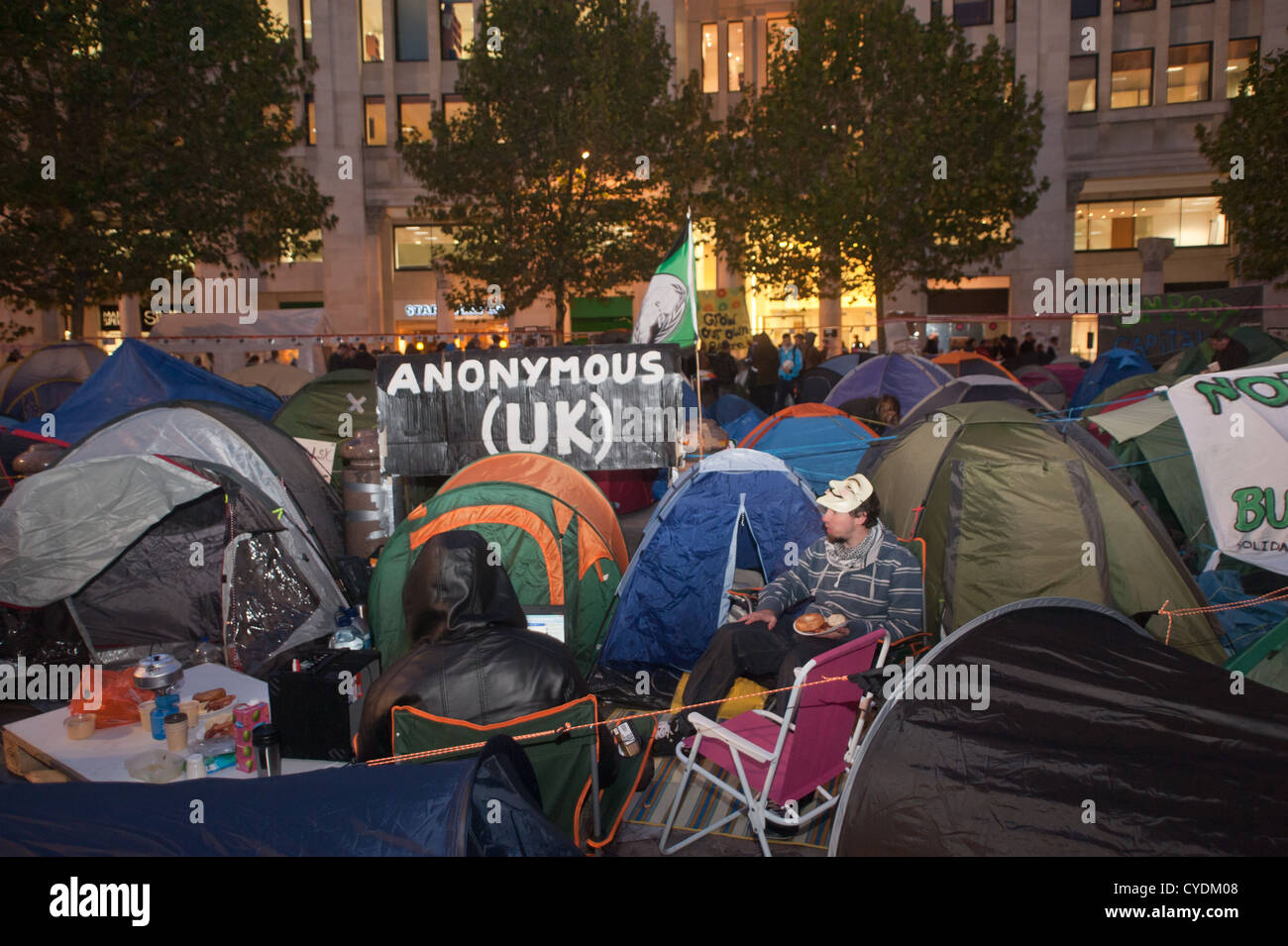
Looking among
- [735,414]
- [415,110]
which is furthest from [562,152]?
[415,110]

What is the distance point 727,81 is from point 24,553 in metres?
30.2

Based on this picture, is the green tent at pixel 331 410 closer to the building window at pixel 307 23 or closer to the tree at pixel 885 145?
the tree at pixel 885 145

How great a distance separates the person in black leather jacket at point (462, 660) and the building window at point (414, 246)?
30590mm

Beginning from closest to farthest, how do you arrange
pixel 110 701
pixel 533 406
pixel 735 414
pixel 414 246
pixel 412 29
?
pixel 110 701 < pixel 533 406 < pixel 735 414 < pixel 412 29 < pixel 414 246

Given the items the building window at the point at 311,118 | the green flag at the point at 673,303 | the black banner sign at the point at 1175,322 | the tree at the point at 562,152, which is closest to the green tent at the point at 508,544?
the green flag at the point at 673,303

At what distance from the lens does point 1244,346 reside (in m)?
12.3

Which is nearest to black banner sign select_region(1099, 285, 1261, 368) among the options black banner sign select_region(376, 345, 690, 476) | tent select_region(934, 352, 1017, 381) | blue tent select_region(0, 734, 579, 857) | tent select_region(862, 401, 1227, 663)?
tent select_region(934, 352, 1017, 381)

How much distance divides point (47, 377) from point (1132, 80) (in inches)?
1318

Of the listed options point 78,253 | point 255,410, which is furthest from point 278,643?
point 78,253

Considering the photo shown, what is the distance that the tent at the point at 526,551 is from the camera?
5816 mm

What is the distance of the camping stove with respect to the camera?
4.11m

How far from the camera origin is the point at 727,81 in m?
30.9

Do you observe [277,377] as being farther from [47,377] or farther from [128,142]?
[128,142]

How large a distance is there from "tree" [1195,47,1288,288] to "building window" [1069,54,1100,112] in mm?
10983
